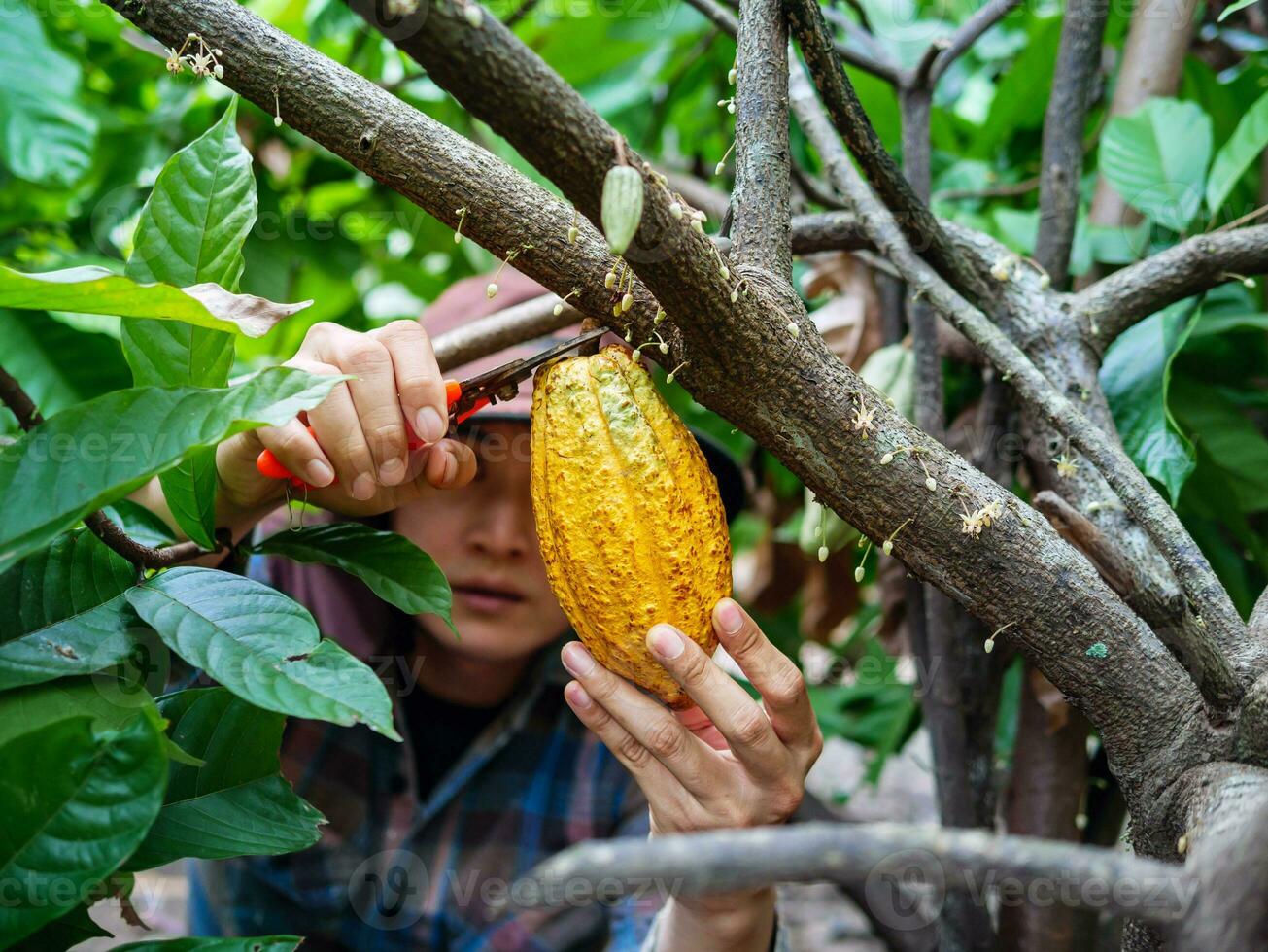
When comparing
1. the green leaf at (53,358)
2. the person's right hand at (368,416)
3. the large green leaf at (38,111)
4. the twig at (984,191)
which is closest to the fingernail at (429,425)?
the person's right hand at (368,416)

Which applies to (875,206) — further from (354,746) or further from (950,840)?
(354,746)

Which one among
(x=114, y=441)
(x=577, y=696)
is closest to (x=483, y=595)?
(x=577, y=696)

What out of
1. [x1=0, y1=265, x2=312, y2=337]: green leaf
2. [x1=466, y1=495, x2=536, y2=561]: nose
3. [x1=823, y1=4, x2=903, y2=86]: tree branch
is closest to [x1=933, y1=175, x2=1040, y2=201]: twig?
[x1=823, y1=4, x2=903, y2=86]: tree branch

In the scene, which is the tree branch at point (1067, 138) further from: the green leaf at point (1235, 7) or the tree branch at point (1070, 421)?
the tree branch at point (1070, 421)

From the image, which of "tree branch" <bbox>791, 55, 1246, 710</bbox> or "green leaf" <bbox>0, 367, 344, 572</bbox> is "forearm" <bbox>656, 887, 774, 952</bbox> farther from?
"green leaf" <bbox>0, 367, 344, 572</bbox>

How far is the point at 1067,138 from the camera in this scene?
1.17 m

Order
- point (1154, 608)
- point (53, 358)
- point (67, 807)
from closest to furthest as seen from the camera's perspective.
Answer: point (67, 807) < point (1154, 608) < point (53, 358)

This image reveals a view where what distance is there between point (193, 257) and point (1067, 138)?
0.98 m

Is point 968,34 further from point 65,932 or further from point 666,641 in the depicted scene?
point 65,932

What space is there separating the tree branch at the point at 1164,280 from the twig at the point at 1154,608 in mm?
300

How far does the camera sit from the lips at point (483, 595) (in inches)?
52.4

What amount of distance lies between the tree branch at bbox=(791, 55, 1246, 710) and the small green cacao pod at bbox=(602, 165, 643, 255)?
49 centimetres

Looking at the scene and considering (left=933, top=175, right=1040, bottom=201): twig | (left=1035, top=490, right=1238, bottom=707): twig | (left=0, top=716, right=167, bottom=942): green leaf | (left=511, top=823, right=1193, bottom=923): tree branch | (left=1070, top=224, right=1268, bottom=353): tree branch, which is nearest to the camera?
(left=511, top=823, right=1193, bottom=923): tree branch

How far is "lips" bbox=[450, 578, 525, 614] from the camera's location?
1330 mm
